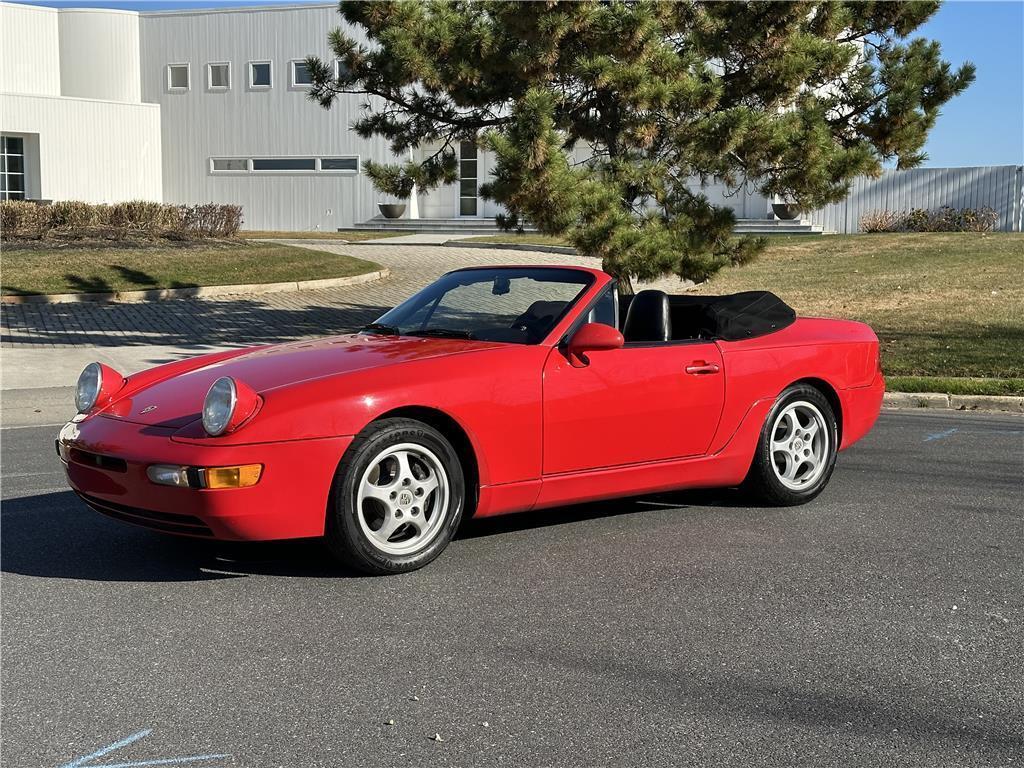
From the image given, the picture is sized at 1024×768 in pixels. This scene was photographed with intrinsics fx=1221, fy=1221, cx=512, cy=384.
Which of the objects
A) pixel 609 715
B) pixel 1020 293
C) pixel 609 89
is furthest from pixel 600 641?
pixel 1020 293

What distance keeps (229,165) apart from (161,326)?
25.8 m

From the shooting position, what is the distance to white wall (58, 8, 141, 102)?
42406 millimetres

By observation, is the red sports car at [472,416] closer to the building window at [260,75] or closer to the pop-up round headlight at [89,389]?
the pop-up round headlight at [89,389]

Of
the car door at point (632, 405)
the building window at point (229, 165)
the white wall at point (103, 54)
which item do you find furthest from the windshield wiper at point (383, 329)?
the white wall at point (103, 54)

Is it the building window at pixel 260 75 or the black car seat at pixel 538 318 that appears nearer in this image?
the black car seat at pixel 538 318

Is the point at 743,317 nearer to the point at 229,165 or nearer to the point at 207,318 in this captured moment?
the point at 207,318

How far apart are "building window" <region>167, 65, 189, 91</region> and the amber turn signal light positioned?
1562 inches

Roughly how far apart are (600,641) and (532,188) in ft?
32.1

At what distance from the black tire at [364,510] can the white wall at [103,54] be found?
4058 centimetres

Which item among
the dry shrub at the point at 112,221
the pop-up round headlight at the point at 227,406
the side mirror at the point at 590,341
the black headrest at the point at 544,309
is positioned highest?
the dry shrub at the point at 112,221

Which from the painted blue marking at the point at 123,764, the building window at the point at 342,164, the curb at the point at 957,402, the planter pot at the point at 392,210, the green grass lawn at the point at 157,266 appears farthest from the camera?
the building window at the point at 342,164

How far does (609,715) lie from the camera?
3902 millimetres

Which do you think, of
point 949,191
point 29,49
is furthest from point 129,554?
point 29,49

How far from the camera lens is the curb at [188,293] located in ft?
62.3
